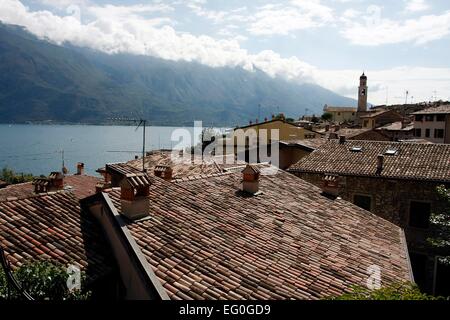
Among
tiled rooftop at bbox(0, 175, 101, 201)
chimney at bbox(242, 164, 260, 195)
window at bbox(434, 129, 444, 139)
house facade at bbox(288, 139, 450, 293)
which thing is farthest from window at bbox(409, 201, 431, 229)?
window at bbox(434, 129, 444, 139)

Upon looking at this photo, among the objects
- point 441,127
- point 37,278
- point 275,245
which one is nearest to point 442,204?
point 275,245

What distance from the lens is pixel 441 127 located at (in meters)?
49.7

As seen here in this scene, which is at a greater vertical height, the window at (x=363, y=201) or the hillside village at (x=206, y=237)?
the hillside village at (x=206, y=237)

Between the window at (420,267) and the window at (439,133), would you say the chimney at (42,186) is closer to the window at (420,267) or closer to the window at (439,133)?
the window at (420,267)

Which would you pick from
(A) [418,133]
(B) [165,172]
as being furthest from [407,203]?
(A) [418,133]

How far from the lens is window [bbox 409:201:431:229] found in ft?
63.4

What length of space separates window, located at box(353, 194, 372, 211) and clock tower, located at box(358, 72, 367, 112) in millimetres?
90372

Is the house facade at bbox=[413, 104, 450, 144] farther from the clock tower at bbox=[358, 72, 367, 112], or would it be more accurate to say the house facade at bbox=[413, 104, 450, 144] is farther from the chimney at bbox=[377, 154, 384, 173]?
the clock tower at bbox=[358, 72, 367, 112]

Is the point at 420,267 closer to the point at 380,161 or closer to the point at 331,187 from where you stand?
the point at 380,161

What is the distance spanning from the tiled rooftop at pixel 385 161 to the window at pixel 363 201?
4.07ft

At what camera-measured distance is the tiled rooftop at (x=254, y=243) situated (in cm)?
752

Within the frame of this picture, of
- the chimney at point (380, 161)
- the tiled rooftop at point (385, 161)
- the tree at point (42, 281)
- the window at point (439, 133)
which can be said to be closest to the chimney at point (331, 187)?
the tiled rooftop at point (385, 161)
